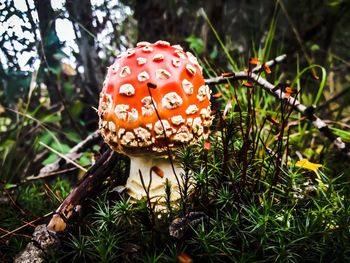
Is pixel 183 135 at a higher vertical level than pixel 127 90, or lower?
lower

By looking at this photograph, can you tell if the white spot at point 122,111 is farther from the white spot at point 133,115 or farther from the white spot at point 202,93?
the white spot at point 202,93

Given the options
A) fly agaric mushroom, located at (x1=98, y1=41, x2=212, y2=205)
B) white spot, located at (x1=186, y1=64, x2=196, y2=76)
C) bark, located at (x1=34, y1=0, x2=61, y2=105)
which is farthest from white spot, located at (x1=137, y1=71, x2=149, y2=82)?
bark, located at (x1=34, y1=0, x2=61, y2=105)

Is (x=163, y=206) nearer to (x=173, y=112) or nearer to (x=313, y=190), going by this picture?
(x=173, y=112)

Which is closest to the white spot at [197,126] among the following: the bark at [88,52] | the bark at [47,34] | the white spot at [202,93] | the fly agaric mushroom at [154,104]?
the fly agaric mushroom at [154,104]

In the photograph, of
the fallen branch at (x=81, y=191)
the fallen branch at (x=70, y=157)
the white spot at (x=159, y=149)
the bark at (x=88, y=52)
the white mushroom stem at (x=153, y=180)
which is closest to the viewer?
the fallen branch at (x=81, y=191)

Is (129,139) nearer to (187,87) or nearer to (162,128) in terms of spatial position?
(162,128)

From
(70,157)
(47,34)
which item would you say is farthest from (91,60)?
(70,157)

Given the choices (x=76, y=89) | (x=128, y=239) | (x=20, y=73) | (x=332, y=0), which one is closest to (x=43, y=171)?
(x=20, y=73)

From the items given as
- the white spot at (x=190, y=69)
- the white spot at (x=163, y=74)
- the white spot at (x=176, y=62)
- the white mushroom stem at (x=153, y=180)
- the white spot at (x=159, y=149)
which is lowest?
Result: the white mushroom stem at (x=153, y=180)
